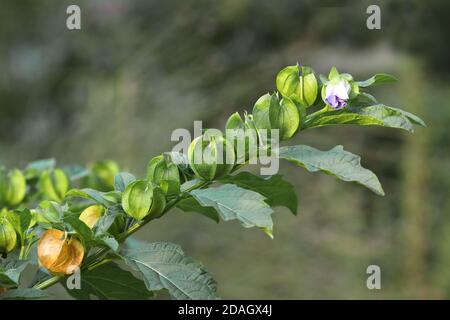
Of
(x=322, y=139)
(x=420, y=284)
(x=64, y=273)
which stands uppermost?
(x=64, y=273)

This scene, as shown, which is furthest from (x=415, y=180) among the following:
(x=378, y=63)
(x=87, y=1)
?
(x=87, y=1)

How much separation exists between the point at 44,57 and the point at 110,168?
258 centimetres

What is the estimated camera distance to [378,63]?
2.50 metres

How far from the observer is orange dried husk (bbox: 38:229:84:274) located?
1.47 feet

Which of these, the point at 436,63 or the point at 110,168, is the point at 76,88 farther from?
the point at 110,168

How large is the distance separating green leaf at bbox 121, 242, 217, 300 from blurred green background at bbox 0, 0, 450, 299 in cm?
132

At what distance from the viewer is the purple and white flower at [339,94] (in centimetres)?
47

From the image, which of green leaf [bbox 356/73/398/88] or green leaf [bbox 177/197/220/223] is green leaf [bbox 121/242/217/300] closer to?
green leaf [bbox 177/197/220/223]

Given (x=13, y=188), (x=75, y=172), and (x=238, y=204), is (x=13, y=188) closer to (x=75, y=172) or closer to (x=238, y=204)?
(x=75, y=172)

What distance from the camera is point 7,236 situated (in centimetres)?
48

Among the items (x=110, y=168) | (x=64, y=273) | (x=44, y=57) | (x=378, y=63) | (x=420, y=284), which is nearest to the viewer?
(x=64, y=273)

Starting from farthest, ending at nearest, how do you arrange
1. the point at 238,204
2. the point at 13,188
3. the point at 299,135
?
the point at 299,135, the point at 13,188, the point at 238,204

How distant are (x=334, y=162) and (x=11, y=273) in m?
0.19

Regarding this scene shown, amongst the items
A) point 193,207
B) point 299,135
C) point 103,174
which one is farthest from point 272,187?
point 299,135
